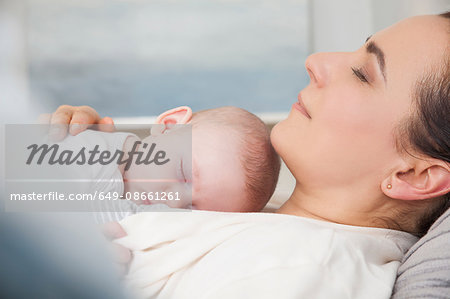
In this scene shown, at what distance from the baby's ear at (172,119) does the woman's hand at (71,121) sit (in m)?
0.13

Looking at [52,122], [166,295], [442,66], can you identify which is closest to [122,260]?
[166,295]

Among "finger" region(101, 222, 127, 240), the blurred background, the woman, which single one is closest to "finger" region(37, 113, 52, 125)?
"finger" region(101, 222, 127, 240)

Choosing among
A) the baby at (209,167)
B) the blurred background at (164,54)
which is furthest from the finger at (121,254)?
the blurred background at (164,54)

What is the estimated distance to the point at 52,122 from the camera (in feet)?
3.61

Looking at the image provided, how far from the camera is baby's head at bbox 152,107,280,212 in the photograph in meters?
1.17

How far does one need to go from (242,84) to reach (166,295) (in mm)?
2534

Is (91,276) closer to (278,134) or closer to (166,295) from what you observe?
(166,295)

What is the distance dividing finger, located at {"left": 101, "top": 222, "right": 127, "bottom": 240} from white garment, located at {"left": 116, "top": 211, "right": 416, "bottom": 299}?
1cm

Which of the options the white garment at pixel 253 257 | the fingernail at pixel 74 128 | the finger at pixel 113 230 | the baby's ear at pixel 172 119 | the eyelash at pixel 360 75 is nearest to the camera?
the white garment at pixel 253 257

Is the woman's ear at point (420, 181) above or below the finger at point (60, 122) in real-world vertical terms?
below

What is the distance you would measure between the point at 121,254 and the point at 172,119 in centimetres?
48

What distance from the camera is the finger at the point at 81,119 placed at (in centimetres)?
111

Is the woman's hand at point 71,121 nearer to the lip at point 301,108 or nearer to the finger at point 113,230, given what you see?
the finger at point 113,230

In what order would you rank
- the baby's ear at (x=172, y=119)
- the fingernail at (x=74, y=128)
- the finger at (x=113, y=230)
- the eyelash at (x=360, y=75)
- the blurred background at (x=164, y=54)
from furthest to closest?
the blurred background at (x=164, y=54)
the baby's ear at (x=172, y=119)
the fingernail at (x=74, y=128)
the eyelash at (x=360, y=75)
the finger at (x=113, y=230)
